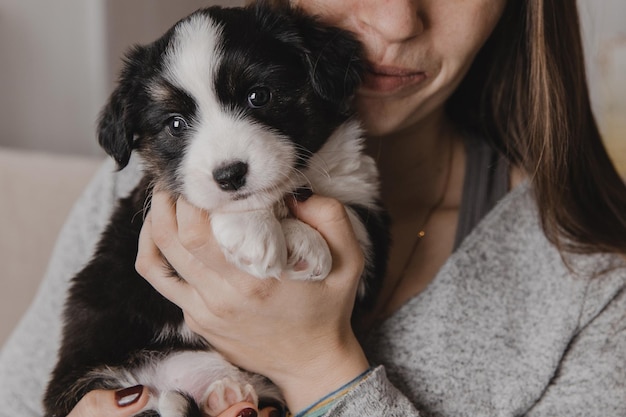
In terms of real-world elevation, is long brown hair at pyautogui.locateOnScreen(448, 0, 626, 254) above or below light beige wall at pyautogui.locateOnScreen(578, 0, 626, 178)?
above

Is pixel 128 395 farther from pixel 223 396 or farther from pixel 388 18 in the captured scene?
pixel 388 18

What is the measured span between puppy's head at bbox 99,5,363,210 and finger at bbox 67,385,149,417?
14.9 inches

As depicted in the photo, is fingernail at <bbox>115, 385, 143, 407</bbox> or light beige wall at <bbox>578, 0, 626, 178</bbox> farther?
light beige wall at <bbox>578, 0, 626, 178</bbox>

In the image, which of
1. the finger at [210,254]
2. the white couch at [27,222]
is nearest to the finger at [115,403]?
the finger at [210,254]

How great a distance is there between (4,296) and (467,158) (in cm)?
175

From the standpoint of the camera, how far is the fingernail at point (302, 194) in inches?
55.0

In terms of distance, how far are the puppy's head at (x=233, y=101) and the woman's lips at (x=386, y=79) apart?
0.11m

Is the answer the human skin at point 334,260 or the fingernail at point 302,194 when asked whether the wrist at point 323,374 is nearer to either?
the human skin at point 334,260

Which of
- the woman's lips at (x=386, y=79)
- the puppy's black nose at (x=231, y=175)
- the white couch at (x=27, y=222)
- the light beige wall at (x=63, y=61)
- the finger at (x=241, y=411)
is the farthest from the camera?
the light beige wall at (x=63, y=61)

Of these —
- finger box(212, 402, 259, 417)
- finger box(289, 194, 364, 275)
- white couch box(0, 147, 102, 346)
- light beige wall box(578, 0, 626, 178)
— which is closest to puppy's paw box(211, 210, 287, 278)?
finger box(289, 194, 364, 275)

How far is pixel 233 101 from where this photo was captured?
51.5 inches

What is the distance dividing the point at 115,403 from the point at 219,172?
0.48 meters

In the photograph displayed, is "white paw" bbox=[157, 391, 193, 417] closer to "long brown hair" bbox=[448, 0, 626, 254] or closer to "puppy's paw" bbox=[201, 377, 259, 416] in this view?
"puppy's paw" bbox=[201, 377, 259, 416]

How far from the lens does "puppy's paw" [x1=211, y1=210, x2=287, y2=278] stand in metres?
1.22
